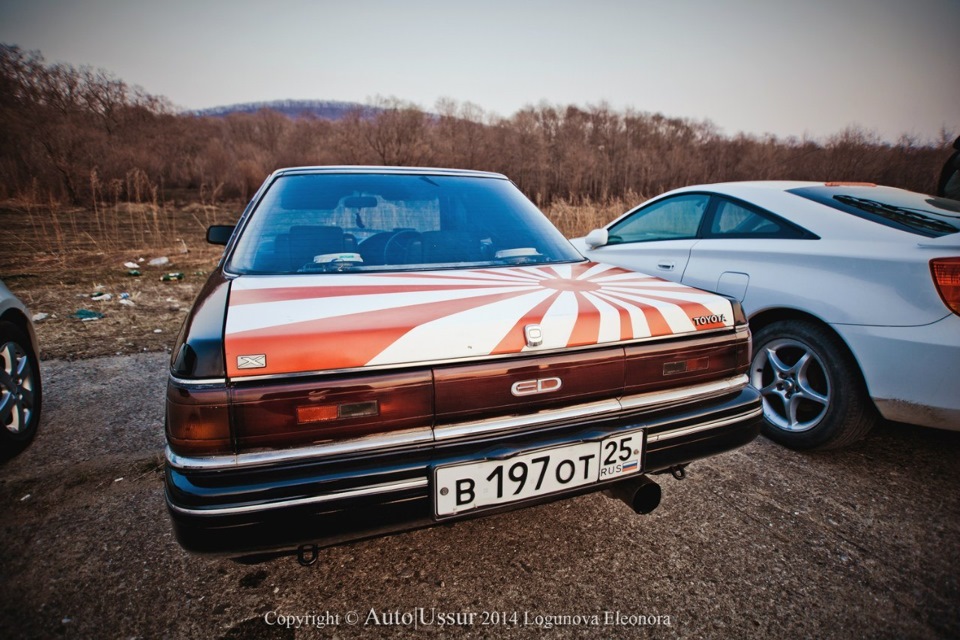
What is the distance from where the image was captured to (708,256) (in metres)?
2.96

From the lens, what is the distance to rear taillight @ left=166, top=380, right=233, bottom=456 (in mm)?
1085

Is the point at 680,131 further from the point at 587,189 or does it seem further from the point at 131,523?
the point at 131,523

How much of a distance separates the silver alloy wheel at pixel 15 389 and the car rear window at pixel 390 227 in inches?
70.4

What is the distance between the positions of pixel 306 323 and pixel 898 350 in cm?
255

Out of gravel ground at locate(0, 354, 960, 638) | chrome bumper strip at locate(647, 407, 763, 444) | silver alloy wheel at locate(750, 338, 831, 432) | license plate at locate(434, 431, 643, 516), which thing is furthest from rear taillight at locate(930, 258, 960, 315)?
license plate at locate(434, 431, 643, 516)

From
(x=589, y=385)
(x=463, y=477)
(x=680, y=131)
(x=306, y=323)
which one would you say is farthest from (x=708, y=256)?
(x=680, y=131)

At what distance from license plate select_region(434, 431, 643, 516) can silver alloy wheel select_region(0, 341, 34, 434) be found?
2.70 m

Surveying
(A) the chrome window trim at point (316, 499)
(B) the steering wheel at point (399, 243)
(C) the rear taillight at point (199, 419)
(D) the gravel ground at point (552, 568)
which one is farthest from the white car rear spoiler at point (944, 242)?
(C) the rear taillight at point (199, 419)

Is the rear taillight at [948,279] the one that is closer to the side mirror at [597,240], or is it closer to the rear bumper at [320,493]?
the side mirror at [597,240]

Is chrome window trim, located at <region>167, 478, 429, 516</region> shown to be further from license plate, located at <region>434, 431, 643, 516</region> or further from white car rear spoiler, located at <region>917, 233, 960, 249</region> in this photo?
white car rear spoiler, located at <region>917, 233, 960, 249</region>

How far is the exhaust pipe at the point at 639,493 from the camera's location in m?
1.50

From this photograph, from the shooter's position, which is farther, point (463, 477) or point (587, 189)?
point (587, 189)

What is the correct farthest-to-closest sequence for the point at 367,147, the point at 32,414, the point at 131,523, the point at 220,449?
1. the point at 367,147
2. the point at 32,414
3. the point at 131,523
4. the point at 220,449

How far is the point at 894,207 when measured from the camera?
250 cm
